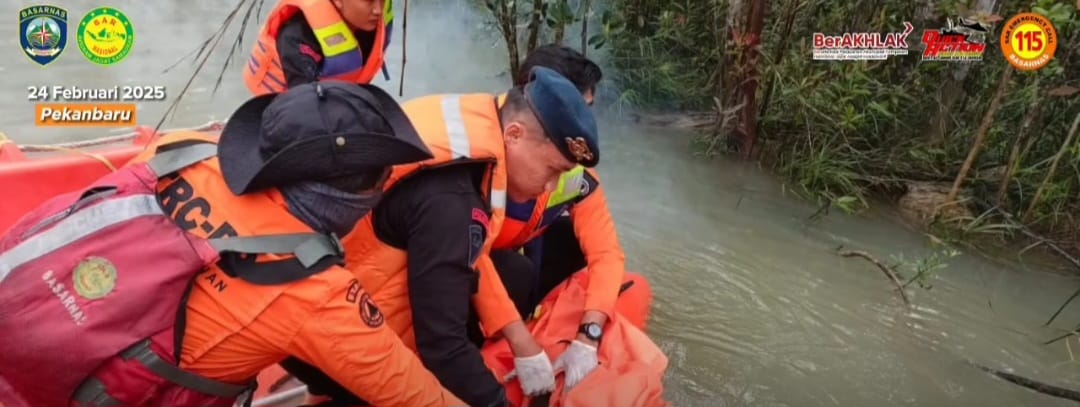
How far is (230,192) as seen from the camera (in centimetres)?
121

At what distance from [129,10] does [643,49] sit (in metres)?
4.51

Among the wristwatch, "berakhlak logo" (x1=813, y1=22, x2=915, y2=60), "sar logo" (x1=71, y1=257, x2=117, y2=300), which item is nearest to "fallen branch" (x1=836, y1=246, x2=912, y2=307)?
"berakhlak logo" (x1=813, y1=22, x2=915, y2=60)

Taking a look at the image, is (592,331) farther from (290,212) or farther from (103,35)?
(103,35)

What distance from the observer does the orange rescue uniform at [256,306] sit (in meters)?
1.19

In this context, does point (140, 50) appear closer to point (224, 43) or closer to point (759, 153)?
point (224, 43)

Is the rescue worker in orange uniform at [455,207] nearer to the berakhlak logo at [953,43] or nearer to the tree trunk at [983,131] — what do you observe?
the tree trunk at [983,131]

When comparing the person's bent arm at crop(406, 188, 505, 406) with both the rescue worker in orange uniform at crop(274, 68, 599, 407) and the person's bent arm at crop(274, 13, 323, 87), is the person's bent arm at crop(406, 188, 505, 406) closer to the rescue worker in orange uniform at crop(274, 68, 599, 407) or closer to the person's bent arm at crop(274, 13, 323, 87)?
the rescue worker in orange uniform at crop(274, 68, 599, 407)

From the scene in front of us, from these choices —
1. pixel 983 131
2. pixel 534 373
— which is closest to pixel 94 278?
pixel 534 373

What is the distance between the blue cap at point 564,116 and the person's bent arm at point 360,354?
53cm

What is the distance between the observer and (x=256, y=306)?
1.19m

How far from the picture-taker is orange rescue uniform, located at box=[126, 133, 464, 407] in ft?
3.89

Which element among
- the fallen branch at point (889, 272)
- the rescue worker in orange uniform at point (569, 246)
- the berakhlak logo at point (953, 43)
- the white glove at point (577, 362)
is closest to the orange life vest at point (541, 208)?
the rescue worker in orange uniform at point (569, 246)

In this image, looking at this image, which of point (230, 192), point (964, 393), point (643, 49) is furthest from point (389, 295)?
point (643, 49)

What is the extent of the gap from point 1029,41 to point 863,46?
84 cm
